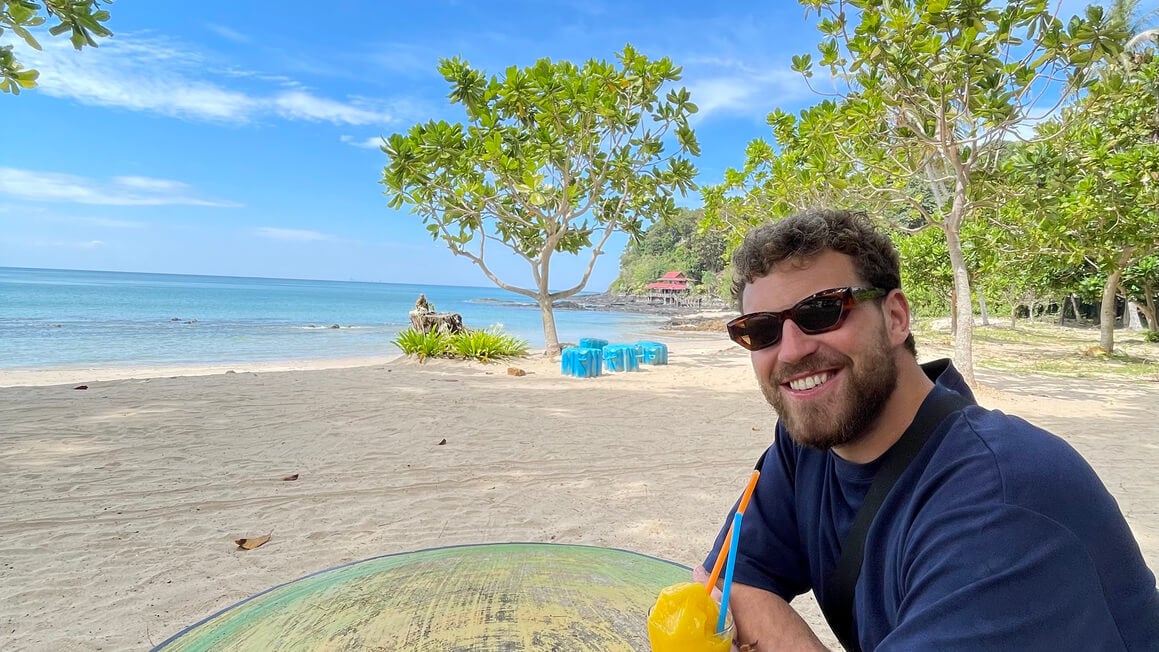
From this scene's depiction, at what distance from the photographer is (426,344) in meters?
11.9

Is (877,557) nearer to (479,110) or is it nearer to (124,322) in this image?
(479,110)

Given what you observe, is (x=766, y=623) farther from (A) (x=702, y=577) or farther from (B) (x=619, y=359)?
(B) (x=619, y=359)

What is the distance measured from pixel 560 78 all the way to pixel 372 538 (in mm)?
9228

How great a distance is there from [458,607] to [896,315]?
1.16 m

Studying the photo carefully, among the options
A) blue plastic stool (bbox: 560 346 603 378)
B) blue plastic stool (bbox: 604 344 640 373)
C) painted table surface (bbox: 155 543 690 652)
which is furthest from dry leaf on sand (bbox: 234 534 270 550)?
blue plastic stool (bbox: 604 344 640 373)

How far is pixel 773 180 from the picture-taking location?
41.1ft

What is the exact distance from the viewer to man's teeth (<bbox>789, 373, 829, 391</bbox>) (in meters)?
1.20

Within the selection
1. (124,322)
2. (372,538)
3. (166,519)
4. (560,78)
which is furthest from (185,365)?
(124,322)

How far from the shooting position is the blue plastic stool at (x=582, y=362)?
9.97 metres

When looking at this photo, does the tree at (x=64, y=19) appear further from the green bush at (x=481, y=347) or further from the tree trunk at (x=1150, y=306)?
the tree trunk at (x=1150, y=306)

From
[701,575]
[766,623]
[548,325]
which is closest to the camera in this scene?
[766,623]

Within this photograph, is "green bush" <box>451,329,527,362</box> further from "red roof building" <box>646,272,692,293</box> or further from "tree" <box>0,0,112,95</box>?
"red roof building" <box>646,272,692,293</box>

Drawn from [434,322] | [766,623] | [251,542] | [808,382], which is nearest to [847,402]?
[808,382]

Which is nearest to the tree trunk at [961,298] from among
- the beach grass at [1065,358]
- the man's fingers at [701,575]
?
the beach grass at [1065,358]
